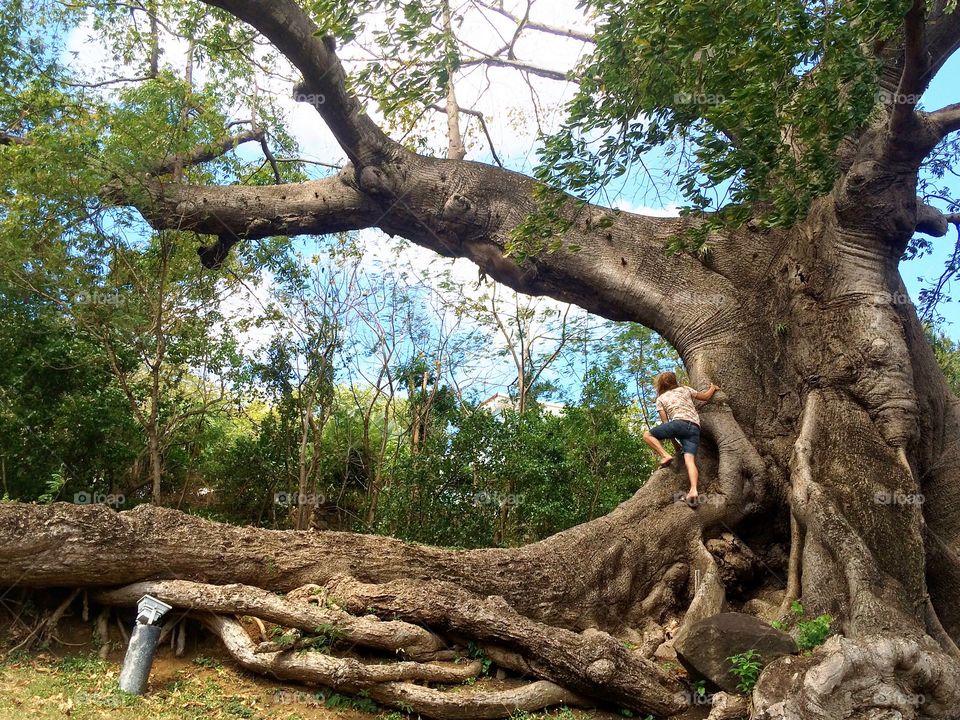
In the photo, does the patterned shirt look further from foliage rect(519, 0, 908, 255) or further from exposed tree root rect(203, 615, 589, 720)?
exposed tree root rect(203, 615, 589, 720)

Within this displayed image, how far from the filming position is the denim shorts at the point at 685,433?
760cm

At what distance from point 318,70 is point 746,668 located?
264 inches

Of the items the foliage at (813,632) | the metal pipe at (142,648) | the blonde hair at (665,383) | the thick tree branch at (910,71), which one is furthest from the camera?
the blonde hair at (665,383)

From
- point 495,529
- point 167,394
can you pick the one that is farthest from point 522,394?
point 167,394

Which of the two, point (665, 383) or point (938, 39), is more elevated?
point (938, 39)

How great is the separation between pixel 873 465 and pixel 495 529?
15.7 feet

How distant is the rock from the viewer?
5.48 metres

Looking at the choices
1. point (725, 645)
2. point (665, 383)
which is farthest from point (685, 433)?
point (725, 645)

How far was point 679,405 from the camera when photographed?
302 inches

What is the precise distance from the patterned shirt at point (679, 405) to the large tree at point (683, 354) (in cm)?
32

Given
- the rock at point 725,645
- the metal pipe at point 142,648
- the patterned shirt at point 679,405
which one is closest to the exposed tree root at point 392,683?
the metal pipe at point 142,648

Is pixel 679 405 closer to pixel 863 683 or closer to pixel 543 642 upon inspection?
pixel 543 642

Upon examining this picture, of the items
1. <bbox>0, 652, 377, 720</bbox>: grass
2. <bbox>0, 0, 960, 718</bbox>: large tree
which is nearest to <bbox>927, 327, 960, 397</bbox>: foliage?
<bbox>0, 0, 960, 718</bbox>: large tree

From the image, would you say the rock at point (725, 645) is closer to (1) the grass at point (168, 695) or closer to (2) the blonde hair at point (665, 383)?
(1) the grass at point (168, 695)
